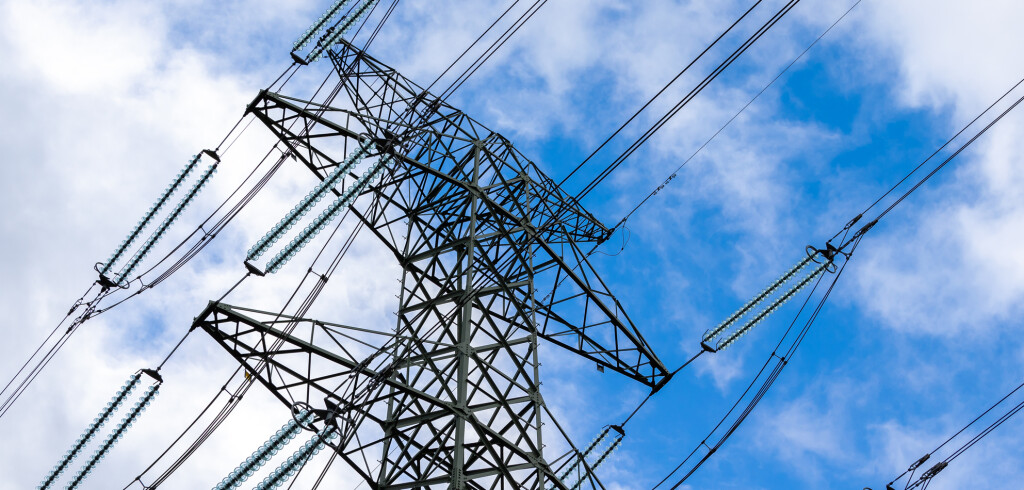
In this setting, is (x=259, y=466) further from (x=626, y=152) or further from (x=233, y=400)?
(x=626, y=152)

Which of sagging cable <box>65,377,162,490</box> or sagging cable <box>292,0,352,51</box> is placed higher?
sagging cable <box>292,0,352,51</box>

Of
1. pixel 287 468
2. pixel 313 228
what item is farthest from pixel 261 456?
pixel 313 228

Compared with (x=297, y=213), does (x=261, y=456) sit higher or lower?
lower

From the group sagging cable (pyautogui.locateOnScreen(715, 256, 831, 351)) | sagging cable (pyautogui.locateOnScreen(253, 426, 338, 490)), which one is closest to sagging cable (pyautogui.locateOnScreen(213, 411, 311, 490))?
sagging cable (pyautogui.locateOnScreen(253, 426, 338, 490))

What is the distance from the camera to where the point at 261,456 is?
1650 centimetres

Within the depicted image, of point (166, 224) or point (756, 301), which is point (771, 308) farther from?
point (166, 224)

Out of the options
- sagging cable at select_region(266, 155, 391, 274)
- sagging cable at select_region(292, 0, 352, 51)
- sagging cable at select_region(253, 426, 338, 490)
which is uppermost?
sagging cable at select_region(292, 0, 352, 51)

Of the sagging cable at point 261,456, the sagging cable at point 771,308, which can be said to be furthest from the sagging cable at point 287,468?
the sagging cable at point 771,308

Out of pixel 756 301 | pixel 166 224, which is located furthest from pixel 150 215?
pixel 756 301

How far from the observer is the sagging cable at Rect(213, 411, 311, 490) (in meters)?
16.5

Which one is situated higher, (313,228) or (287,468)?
(313,228)

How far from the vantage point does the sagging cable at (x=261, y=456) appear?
54.1ft

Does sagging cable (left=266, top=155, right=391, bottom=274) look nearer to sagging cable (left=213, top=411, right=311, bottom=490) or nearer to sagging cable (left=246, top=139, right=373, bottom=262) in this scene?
sagging cable (left=246, top=139, right=373, bottom=262)

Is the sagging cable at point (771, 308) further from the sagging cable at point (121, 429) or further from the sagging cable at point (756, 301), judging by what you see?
the sagging cable at point (121, 429)
